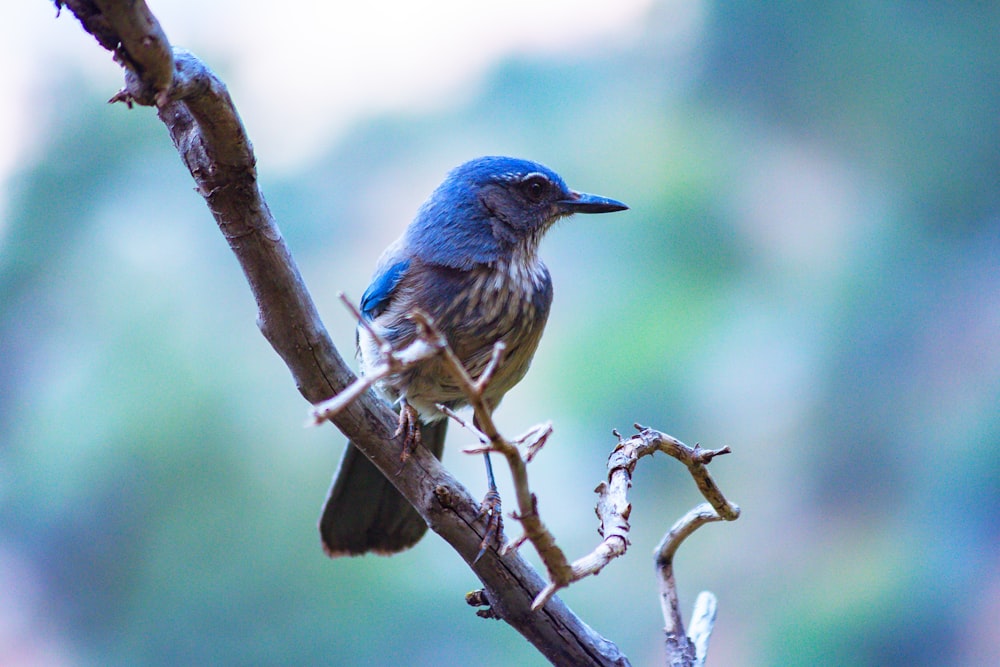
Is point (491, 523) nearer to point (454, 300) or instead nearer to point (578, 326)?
point (454, 300)

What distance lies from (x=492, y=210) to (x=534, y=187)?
16 centimetres

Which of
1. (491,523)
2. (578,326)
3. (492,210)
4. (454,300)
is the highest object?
(578,326)

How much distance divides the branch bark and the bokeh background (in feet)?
3.94

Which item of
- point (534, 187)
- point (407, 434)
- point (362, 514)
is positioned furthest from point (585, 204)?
point (362, 514)

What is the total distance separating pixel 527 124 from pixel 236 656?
2315mm

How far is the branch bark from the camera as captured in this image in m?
1.24

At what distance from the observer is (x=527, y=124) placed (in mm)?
3578

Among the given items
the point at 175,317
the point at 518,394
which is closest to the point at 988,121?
the point at 518,394

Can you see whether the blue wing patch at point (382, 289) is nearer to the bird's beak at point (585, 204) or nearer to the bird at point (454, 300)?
the bird at point (454, 300)

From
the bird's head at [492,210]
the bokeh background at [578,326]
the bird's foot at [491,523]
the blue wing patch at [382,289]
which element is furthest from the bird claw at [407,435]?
the bokeh background at [578,326]

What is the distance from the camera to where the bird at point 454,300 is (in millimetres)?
2316

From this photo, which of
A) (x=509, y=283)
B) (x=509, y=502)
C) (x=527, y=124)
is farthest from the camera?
(x=527, y=124)

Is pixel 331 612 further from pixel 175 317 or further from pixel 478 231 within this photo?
pixel 478 231

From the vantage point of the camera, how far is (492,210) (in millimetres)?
2574
